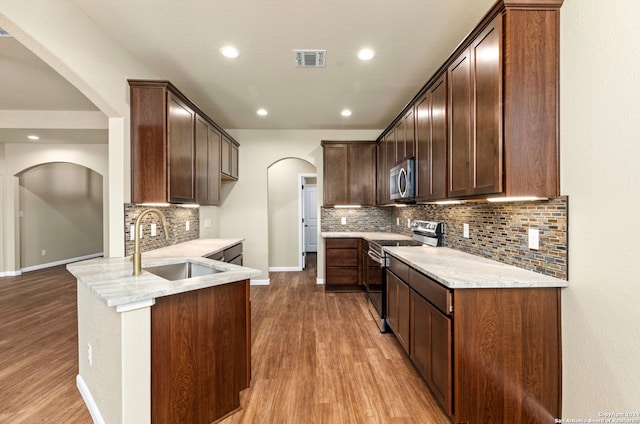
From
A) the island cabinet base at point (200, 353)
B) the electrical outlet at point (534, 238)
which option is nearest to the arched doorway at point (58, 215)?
the island cabinet base at point (200, 353)

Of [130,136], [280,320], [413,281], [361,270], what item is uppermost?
[130,136]

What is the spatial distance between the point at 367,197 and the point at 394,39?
8.71 ft

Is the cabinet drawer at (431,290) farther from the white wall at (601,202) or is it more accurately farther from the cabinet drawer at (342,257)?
the cabinet drawer at (342,257)

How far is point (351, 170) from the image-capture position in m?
4.70

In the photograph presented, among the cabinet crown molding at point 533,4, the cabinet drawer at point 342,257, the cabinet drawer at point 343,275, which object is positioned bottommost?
the cabinet drawer at point 343,275

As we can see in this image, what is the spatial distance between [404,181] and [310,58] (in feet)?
5.00

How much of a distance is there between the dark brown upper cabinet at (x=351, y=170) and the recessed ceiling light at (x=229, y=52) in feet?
7.63

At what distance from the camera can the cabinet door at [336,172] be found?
4695mm

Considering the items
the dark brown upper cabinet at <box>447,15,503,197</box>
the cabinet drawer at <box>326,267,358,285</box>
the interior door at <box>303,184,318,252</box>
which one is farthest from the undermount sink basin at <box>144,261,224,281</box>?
the interior door at <box>303,184,318,252</box>

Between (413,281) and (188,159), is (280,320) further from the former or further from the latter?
(188,159)

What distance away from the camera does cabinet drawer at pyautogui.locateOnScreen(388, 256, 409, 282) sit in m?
2.28

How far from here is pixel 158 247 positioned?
304 cm

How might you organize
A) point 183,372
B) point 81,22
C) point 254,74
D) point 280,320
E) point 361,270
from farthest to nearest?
point 361,270 → point 280,320 → point 254,74 → point 81,22 → point 183,372

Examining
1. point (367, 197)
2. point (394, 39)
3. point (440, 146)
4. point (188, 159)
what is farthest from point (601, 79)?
point (367, 197)
